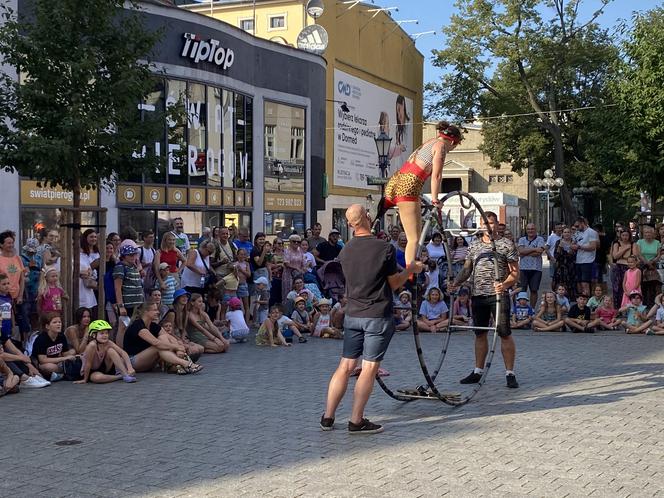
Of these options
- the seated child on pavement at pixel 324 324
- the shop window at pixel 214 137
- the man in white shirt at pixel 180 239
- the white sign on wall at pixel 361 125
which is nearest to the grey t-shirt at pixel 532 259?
the seated child on pavement at pixel 324 324

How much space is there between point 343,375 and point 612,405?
2.85m

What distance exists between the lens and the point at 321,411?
307 inches

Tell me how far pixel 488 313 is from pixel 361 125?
34879 mm

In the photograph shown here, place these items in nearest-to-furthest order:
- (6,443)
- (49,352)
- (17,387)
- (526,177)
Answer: (6,443), (17,387), (49,352), (526,177)

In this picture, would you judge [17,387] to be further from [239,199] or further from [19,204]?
[239,199]

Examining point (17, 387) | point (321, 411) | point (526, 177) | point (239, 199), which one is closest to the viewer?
point (321, 411)

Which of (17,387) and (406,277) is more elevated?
(406,277)

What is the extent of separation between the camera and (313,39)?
33125mm

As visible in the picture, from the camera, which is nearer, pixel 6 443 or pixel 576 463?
pixel 576 463

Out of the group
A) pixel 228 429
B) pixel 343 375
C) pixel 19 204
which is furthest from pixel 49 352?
pixel 19 204

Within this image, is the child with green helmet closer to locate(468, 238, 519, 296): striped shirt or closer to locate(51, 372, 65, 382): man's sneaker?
locate(51, 372, 65, 382): man's sneaker

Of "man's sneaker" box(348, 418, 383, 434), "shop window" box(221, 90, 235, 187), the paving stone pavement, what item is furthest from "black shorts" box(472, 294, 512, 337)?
"shop window" box(221, 90, 235, 187)

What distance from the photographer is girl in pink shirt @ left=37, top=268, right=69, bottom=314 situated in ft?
33.8

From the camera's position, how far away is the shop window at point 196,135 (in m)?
22.9
